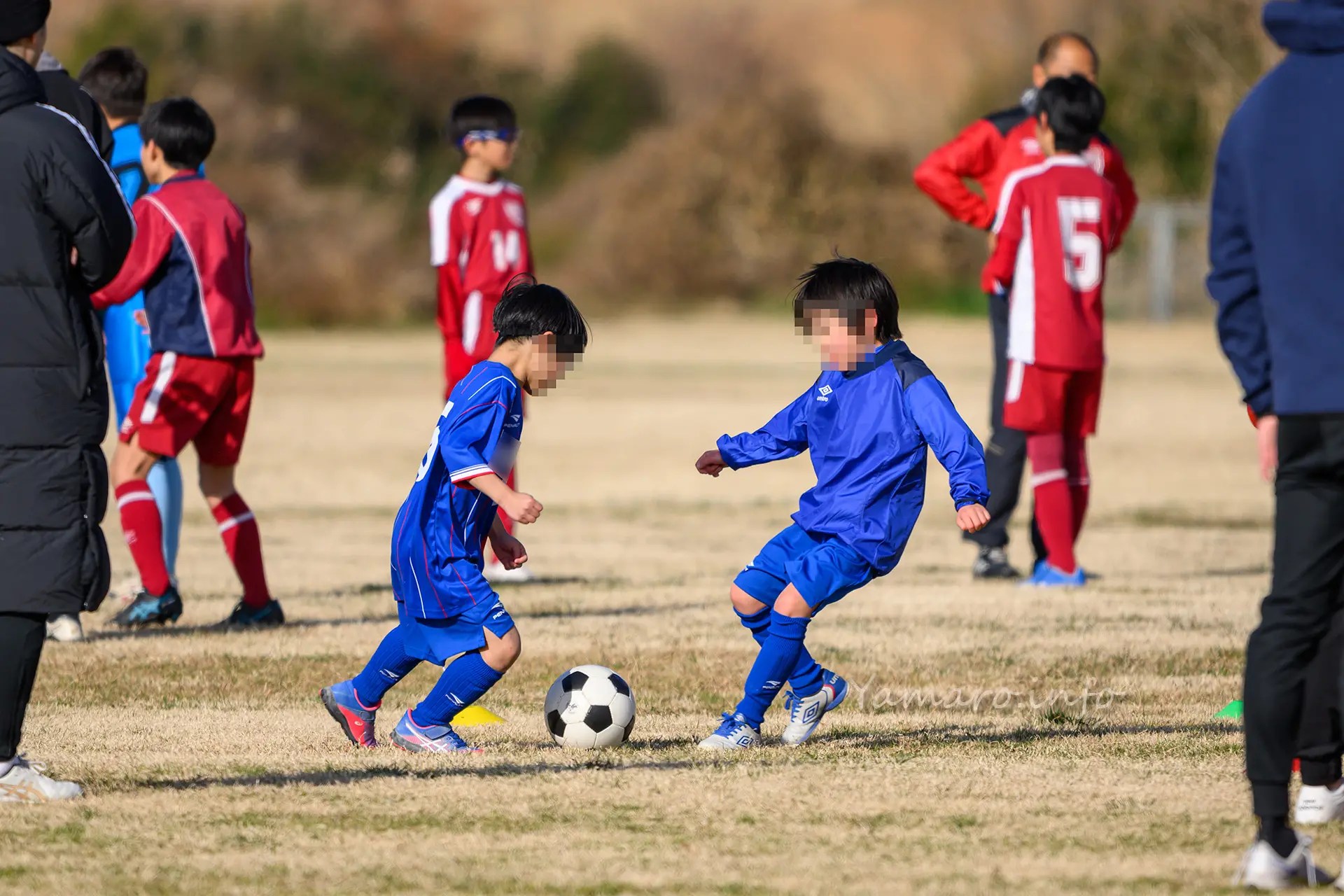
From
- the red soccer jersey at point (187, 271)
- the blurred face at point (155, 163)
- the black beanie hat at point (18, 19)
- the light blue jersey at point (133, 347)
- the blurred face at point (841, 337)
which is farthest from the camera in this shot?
the light blue jersey at point (133, 347)

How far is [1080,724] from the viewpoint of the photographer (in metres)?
5.91

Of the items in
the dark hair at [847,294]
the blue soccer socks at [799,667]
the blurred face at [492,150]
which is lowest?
the blue soccer socks at [799,667]

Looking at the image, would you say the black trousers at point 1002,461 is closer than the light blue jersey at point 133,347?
No

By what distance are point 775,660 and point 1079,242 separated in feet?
14.4

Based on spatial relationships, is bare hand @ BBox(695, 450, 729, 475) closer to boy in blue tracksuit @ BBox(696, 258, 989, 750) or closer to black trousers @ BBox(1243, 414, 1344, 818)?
boy in blue tracksuit @ BBox(696, 258, 989, 750)

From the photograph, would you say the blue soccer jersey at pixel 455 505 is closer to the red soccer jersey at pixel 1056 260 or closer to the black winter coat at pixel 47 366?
the black winter coat at pixel 47 366

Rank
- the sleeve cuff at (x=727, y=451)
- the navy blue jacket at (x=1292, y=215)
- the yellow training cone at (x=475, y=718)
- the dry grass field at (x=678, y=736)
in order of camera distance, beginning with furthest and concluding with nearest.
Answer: the yellow training cone at (x=475, y=718)
the sleeve cuff at (x=727, y=451)
the dry grass field at (x=678, y=736)
the navy blue jacket at (x=1292, y=215)

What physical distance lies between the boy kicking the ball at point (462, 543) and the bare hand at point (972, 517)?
3.95 ft

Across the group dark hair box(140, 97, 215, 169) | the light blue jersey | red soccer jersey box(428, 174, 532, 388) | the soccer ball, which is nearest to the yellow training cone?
the soccer ball

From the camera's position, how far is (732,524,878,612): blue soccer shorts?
17.9 feet

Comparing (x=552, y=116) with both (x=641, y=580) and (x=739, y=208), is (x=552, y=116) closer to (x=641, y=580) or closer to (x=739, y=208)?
(x=739, y=208)

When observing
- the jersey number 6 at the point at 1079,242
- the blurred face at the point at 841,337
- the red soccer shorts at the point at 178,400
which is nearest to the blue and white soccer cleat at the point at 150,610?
the red soccer shorts at the point at 178,400

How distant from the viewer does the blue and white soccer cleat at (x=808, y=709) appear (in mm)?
5645

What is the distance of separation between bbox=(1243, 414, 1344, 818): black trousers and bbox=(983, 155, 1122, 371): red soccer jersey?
16.9ft
